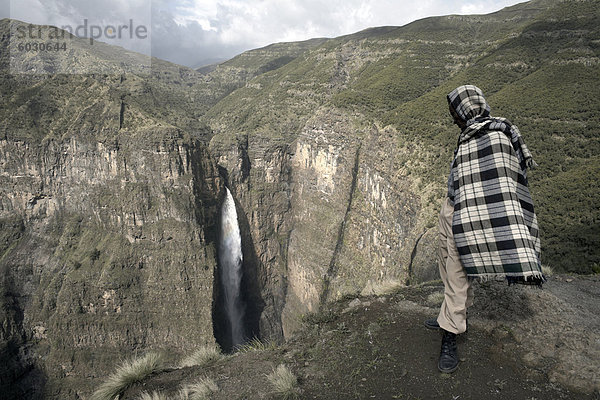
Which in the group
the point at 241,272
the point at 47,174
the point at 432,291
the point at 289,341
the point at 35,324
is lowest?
the point at 35,324

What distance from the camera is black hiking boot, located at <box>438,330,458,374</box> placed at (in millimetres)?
3074

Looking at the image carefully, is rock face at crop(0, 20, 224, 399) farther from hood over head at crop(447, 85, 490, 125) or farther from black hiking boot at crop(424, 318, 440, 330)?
hood over head at crop(447, 85, 490, 125)

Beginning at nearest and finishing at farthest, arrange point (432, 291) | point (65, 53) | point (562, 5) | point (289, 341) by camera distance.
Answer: point (289, 341) → point (432, 291) → point (562, 5) → point (65, 53)

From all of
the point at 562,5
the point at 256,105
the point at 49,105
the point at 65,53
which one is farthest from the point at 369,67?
the point at 65,53

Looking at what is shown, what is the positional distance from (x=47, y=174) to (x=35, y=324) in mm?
16726

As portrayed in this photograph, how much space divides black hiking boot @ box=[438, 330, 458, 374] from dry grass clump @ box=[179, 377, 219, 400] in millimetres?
2395

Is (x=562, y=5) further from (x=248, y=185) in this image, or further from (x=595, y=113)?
(x=248, y=185)

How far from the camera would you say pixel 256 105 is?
51.5 metres

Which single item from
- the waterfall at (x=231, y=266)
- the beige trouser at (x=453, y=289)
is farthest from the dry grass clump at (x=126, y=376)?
the waterfall at (x=231, y=266)

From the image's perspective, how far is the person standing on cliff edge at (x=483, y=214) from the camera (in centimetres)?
269

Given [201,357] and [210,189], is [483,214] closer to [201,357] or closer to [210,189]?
[201,357]

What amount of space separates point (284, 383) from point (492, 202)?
2710mm

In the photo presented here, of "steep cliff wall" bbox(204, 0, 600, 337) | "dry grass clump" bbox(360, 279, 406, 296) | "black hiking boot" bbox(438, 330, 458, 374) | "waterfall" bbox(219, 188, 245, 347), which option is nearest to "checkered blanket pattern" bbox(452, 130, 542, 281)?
"black hiking boot" bbox(438, 330, 458, 374)

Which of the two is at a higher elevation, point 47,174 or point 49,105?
point 49,105
